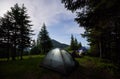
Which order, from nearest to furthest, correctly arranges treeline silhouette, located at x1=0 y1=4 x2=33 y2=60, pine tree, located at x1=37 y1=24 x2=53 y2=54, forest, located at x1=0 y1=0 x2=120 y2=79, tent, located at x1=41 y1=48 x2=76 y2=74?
forest, located at x1=0 y1=0 x2=120 y2=79 → tent, located at x1=41 y1=48 x2=76 y2=74 → treeline silhouette, located at x1=0 y1=4 x2=33 y2=60 → pine tree, located at x1=37 y1=24 x2=53 y2=54

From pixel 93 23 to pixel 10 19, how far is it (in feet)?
68.1

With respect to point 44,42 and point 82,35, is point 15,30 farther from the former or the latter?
point 44,42

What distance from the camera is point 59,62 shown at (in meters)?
16.1

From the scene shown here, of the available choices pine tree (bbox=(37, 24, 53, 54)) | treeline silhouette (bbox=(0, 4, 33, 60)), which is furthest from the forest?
pine tree (bbox=(37, 24, 53, 54))

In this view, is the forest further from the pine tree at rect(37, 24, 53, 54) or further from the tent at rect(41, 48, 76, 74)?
the pine tree at rect(37, 24, 53, 54)

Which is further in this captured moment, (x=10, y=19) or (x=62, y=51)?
(x=10, y=19)

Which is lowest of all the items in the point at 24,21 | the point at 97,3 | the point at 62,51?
the point at 62,51

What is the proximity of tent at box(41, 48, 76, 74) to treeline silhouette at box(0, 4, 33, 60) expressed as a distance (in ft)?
43.9

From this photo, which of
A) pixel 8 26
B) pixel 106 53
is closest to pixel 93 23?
pixel 8 26

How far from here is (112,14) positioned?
38.8 feet

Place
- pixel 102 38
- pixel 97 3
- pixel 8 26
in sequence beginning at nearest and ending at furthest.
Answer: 1. pixel 97 3
2. pixel 102 38
3. pixel 8 26

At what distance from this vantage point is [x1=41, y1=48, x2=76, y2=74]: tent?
15.6 metres

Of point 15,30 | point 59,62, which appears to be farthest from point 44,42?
point 59,62

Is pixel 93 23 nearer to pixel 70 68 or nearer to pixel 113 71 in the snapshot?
pixel 70 68
